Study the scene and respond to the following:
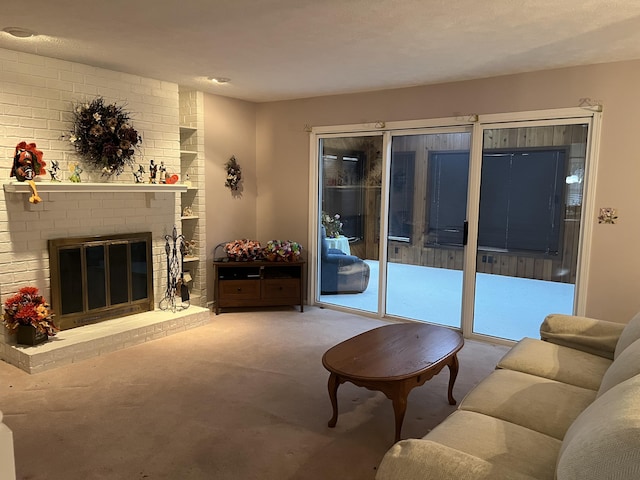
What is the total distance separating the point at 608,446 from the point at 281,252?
429 cm

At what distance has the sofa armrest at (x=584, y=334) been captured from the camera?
2.74 m

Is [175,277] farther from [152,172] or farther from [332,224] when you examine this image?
[332,224]

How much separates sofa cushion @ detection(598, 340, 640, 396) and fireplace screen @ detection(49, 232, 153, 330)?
3.88 meters

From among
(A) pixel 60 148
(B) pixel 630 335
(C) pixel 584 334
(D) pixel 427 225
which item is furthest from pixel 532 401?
(A) pixel 60 148

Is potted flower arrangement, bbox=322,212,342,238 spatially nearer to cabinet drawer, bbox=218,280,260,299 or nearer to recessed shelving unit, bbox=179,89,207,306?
cabinet drawer, bbox=218,280,260,299

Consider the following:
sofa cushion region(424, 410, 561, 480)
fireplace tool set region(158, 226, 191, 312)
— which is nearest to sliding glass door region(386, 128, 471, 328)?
fireplace tool set region(158, 226, 191, 312)

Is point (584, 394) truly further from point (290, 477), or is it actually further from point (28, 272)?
point (28, 272)

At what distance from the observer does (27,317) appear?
3607 mm

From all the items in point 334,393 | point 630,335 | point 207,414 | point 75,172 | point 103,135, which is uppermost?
point 103,135

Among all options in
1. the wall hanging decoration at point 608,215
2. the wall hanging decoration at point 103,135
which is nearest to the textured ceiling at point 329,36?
the wall hanging decoration at point 103,135

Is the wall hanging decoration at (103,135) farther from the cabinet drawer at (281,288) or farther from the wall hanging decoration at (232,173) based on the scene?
the cabinet drawer at (281,288)

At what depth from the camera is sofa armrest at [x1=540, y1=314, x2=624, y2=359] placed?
108 inches

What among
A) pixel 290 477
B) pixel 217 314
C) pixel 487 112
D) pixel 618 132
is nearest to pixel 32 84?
pixel 217 314

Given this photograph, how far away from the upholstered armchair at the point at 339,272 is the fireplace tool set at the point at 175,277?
1594 millimetres
